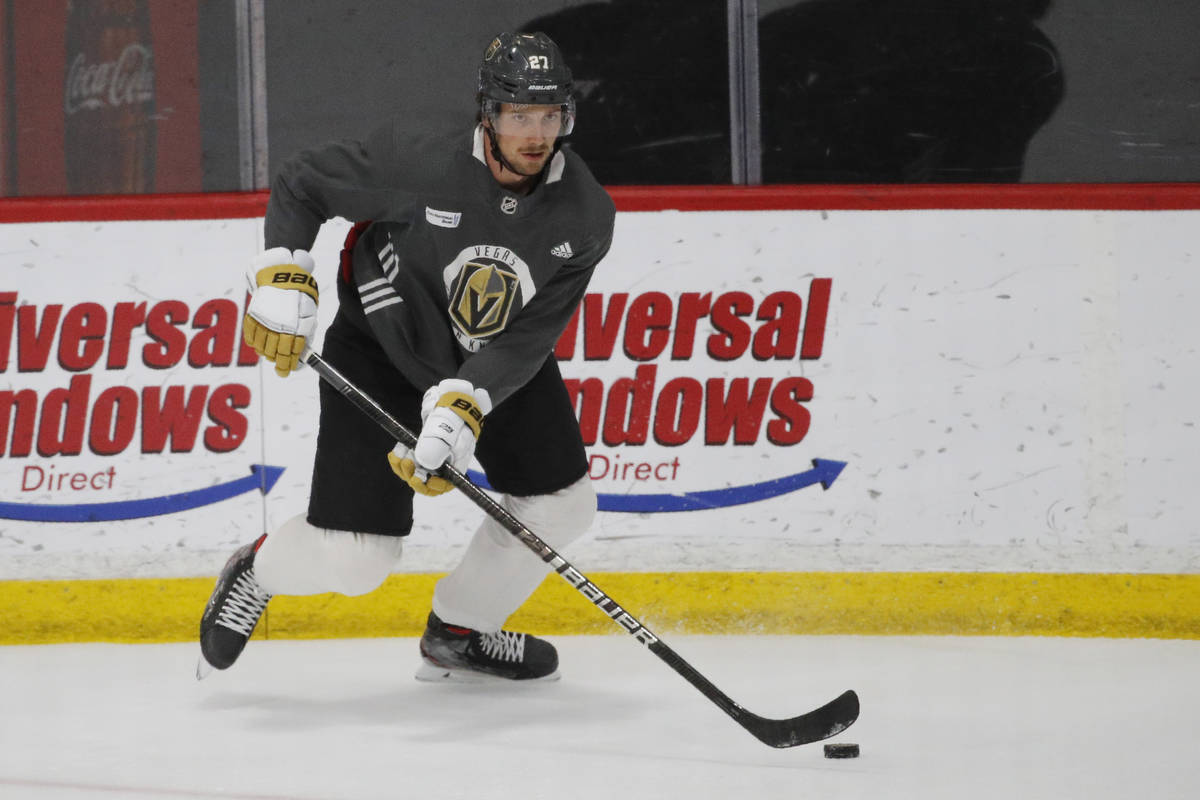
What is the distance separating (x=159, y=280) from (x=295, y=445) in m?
0.47

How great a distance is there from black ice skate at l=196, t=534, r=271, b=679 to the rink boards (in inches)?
21.9

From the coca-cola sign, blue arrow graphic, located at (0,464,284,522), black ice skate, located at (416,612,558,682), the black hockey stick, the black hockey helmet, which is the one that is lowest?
black ice skate, located at (416,612,558,682)

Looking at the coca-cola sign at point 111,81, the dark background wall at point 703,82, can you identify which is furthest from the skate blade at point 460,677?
the coca-cola sign at point 111,81

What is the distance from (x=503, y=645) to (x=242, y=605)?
489 mm

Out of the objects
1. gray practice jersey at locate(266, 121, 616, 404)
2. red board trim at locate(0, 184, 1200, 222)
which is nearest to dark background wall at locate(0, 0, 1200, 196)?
red board trim at locate(0, 184, 1200, 222)

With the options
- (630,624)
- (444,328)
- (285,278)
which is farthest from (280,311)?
(630,624)

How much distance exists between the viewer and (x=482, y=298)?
2293mm

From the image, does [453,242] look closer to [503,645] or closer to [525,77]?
[525,77]

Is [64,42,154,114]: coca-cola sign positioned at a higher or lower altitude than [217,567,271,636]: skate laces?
higher

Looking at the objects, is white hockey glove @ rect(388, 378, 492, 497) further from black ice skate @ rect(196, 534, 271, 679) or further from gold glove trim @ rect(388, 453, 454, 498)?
black ice skate @ rect(196, 534, 271, 679)

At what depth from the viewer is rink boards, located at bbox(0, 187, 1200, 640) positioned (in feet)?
10.0

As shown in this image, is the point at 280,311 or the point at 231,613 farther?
the point at 231,613

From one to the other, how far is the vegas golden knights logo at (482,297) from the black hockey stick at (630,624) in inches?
8.2

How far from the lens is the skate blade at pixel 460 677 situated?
8.74 ft
